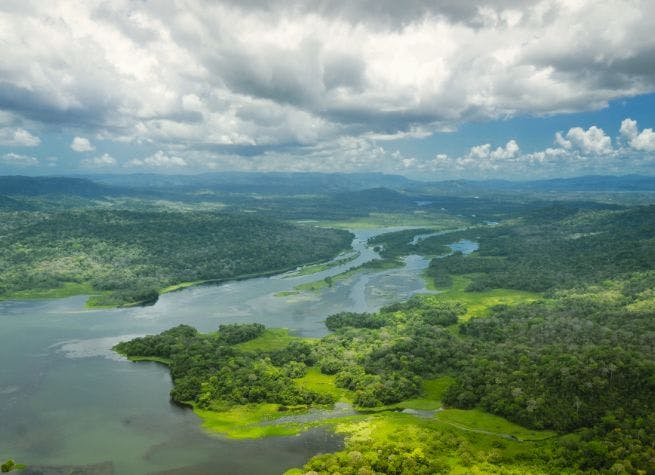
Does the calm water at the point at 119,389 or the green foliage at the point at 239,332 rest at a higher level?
the green foliage at the point at 239,332

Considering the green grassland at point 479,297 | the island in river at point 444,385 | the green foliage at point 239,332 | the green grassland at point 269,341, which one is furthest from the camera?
the green grassland at point 479,297

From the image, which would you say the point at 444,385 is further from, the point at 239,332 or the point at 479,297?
the point at 479,297

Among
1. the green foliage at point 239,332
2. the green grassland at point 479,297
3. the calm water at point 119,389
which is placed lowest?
the green grassland at point 479,297

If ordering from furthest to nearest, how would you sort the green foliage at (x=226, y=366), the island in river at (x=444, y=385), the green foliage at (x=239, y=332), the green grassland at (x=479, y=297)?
the green grassland at (x=479, y=297)
the green foliage at (x=239, y=332)
the green foliage at (x=226, y=366)
the island in river at (x=444, y=385)

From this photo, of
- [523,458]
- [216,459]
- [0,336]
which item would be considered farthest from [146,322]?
[523,458]

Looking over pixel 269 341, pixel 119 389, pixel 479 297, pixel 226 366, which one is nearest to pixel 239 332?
pixel 269 341

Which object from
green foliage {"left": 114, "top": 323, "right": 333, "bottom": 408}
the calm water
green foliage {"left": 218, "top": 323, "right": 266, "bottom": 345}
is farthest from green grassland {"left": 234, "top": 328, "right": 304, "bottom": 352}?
the calm water

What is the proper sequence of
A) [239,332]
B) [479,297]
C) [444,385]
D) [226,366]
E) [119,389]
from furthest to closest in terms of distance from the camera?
[479,297], [239,332], [226,366], [119,389], [444,385]

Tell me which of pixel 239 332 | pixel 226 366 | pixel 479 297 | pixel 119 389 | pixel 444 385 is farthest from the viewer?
pixel 479 297

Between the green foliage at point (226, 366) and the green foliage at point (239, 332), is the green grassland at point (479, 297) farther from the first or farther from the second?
the green foliage at point (226, 366)

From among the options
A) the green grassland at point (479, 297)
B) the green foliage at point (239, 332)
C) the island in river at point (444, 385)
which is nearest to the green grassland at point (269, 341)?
the island in river at point (444, 385)
